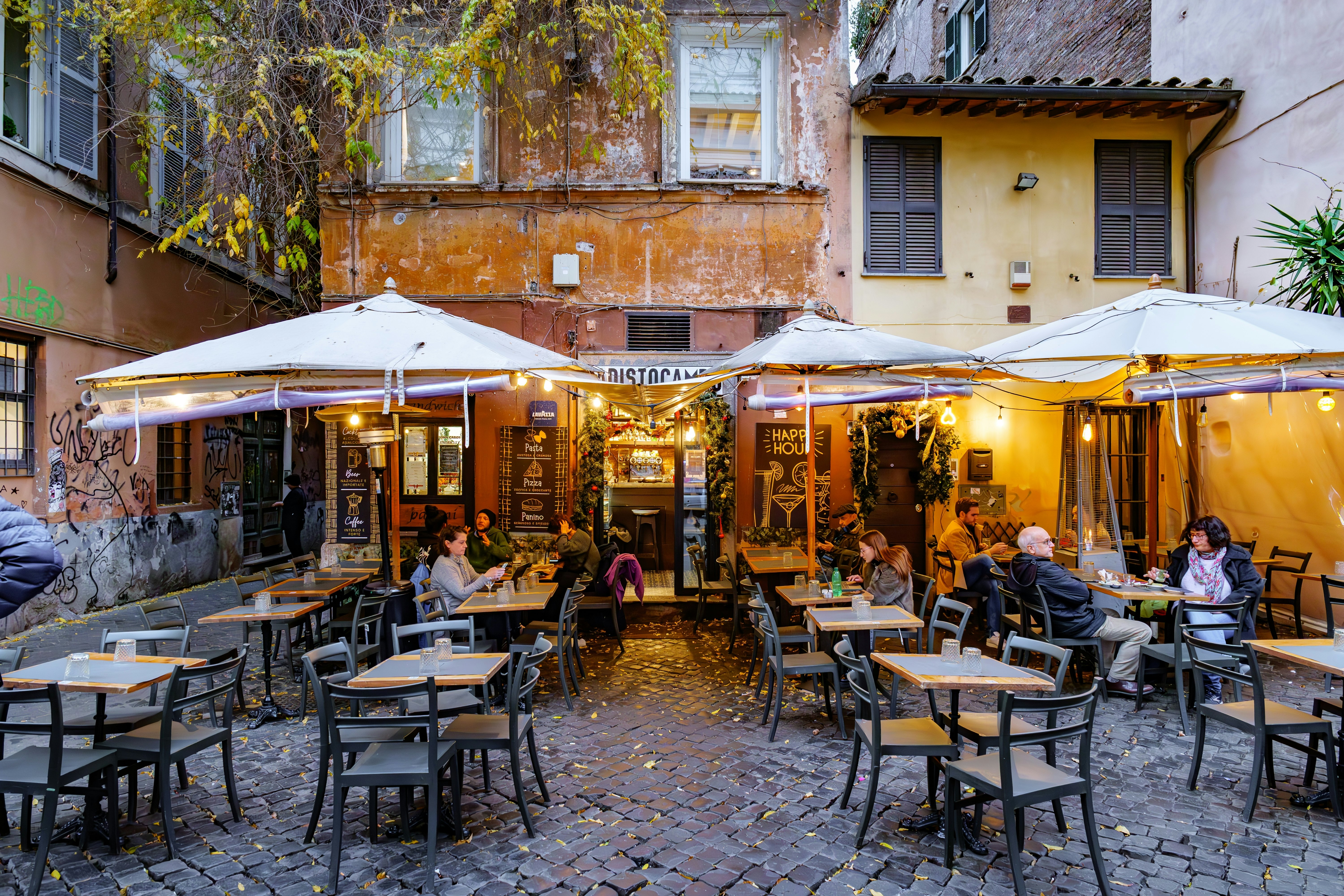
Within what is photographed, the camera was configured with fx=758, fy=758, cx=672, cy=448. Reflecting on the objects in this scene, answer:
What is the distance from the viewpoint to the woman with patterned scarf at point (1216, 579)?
5945mm

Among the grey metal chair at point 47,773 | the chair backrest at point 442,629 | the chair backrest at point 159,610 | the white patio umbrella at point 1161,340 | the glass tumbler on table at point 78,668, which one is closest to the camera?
the grey metal chair at point 47,773

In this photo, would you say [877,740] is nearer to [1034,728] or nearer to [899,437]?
[1034,728]

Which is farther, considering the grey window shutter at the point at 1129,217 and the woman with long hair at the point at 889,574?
the grey window shutter at the point at 1129,217

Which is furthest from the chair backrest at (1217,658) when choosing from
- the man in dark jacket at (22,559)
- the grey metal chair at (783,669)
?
the man in dark jacket at (22,559)

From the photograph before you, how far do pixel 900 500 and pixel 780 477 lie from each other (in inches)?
81.0

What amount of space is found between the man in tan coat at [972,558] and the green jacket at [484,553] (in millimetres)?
4898

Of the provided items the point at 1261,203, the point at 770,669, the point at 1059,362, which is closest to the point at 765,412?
the point at 1059,362

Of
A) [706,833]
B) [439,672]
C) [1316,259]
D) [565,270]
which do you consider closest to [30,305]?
[565,270]

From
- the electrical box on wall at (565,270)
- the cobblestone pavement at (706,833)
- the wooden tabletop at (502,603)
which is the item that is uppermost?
the electrical box on wall at (565,270)

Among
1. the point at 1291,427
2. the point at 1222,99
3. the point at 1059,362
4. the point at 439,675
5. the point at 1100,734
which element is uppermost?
the point at 1222,99

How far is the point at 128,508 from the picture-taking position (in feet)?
33.8

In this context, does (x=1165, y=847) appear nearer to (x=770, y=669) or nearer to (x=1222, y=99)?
(x=770, y=669)

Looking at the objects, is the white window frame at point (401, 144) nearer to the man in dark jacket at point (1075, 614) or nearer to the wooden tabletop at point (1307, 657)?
the wooden tabletop at point (1307, 657)

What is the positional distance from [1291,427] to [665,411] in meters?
7.32
